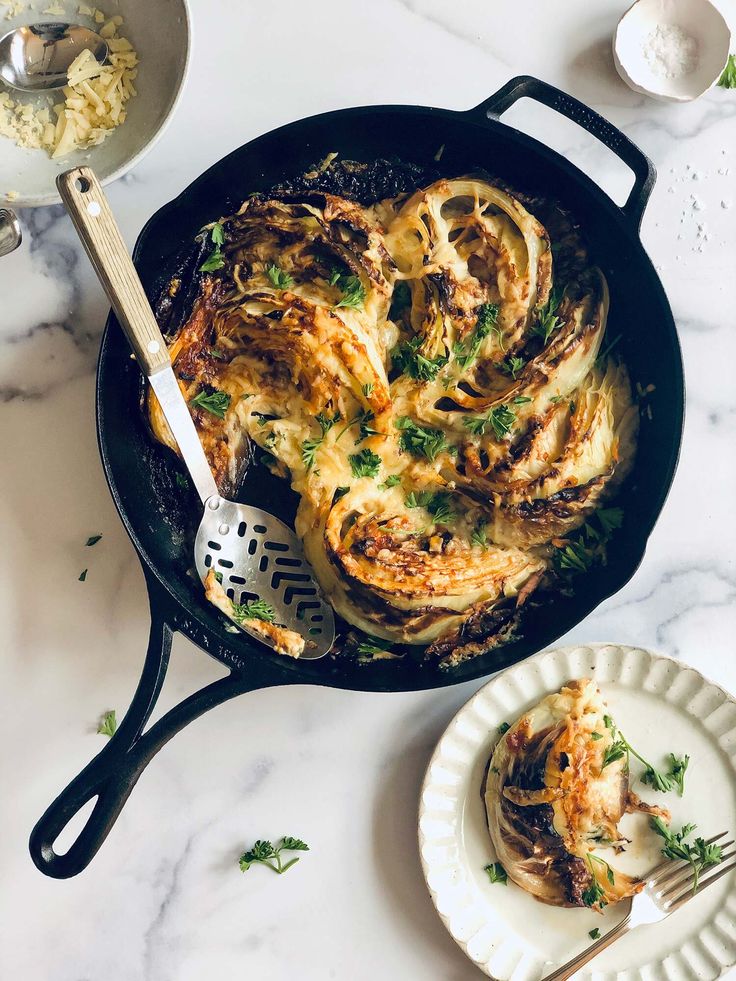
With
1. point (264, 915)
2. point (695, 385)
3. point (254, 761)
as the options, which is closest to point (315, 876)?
point (264, 915)

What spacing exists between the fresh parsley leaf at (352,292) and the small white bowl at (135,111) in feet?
1.96

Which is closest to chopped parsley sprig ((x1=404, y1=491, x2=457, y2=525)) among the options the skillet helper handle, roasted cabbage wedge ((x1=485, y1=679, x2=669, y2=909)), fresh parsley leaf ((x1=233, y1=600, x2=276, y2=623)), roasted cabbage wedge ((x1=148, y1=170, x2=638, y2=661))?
roasted cabbage wedge ((x1=148, y1=170, x2=638, y2=661))

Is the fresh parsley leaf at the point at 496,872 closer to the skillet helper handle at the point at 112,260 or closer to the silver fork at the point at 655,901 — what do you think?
the silver fork at the point at 655,901

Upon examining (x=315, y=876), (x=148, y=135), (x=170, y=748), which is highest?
(x=148, y=135)

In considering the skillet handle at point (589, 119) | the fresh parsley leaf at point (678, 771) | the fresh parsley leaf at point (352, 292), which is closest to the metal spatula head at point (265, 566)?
the fresh parsley leaf at point (352, 292)

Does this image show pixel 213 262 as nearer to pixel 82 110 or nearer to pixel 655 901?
pixel 82 110

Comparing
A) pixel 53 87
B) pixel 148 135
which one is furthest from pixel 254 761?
pixel 53 87

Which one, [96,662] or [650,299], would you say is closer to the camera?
[650,299]

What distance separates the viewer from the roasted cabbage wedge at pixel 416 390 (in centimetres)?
232

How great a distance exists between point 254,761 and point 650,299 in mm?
1636

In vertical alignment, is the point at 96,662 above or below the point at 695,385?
below

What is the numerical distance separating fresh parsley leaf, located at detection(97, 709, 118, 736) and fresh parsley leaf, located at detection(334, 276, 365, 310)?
128cm

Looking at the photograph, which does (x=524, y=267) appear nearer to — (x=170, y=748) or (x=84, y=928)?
(x=170, y=748)

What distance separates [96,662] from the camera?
2590 mm
